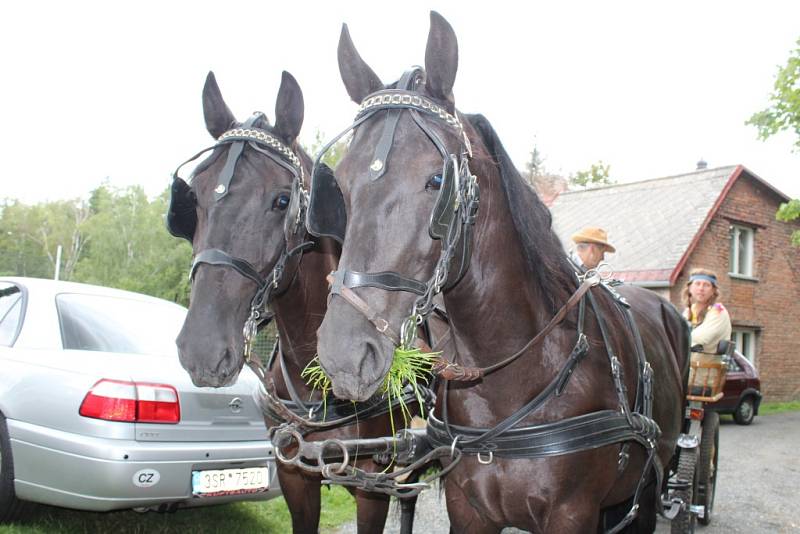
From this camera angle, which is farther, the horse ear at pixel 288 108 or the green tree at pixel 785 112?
the green tree at pixel 785 112

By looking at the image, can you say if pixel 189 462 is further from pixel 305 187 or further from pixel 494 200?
pixel 494 200

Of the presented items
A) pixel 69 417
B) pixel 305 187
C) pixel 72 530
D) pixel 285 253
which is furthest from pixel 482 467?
pixel 72 530

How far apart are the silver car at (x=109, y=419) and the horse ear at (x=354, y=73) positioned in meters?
2.35

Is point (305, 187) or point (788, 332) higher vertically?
point (305, 187)

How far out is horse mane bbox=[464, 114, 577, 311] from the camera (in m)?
2.28

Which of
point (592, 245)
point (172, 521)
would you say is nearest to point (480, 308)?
point (172, 521)

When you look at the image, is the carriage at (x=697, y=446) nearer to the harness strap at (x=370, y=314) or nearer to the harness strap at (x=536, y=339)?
the harness strap at (x=536, y=339)

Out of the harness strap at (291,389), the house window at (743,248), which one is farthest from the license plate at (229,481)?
the house window at (743,248)

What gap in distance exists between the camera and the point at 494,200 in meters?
2.21

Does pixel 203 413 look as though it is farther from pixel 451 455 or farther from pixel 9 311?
pixel 451 455

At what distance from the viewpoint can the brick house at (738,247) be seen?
16.7m

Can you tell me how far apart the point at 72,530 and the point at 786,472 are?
337 inches

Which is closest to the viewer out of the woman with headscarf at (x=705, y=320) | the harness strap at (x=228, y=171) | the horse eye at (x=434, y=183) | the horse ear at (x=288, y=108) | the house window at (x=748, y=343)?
the horse eye at (x=434, y=183)

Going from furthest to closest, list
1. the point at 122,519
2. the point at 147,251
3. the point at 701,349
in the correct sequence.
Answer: the point at 147,251
the point at 701,349
the point at 122,519
